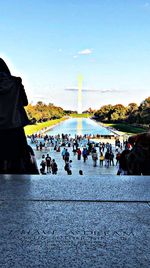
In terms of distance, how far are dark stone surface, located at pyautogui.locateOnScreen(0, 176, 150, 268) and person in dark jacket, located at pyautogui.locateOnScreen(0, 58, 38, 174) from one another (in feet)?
A: 2.23

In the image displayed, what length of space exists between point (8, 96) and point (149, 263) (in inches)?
135

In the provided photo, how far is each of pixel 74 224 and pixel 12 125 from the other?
2429mm

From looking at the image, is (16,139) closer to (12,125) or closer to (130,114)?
(12,125)

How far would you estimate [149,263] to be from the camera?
2133mm

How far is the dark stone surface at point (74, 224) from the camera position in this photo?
2.20 meters

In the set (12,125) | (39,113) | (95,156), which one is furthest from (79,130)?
(12,125)

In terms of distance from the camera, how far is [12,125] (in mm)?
5027

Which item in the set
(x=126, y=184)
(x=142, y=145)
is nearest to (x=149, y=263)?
(x=126, y=184)

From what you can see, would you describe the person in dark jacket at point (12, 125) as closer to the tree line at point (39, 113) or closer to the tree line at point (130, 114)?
the tree line at point (130, 114)

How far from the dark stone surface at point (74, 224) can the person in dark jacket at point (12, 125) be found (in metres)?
0.68

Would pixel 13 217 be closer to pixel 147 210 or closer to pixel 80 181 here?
pixel 147 210

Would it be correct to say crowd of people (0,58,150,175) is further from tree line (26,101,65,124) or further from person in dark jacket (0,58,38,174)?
tree line (26,101,65,124)

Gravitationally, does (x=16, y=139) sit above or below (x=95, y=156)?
above

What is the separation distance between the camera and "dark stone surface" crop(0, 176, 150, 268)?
2203 mm
